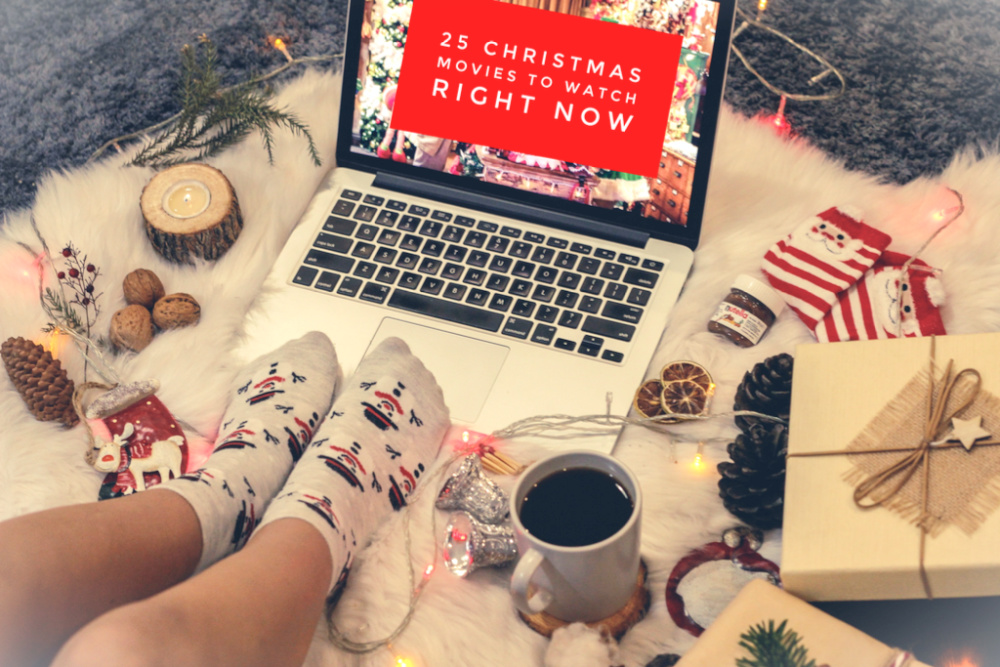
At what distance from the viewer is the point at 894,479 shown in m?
0.56

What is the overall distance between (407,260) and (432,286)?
4 centimetres

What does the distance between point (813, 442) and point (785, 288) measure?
21 cm

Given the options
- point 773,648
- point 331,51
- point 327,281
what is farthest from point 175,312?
point 773,648

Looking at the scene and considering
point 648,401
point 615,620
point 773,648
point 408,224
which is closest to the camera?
point 773,648

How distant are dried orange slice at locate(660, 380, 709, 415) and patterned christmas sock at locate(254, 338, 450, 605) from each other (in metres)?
0.19

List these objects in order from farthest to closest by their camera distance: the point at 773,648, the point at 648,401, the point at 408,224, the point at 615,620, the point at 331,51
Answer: the point at 331,51 < the point at 408,224 < the point at 648,401 < the point at 615,620 < the point at 773,648

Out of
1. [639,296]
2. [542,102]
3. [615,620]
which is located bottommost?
[615,620]

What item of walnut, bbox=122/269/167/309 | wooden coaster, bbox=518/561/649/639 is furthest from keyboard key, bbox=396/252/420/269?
wooden coaster, bbox=518/561/649/639

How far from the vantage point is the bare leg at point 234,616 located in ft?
1.55

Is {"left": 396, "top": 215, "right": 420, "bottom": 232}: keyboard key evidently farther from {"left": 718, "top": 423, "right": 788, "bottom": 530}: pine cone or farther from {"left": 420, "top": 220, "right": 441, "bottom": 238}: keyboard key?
{"left": 718, "top": 423, "right": 788, "bottom": 530}: pine cone

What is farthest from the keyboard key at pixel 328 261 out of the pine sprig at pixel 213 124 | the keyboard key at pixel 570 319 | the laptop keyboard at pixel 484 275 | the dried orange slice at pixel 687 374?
the dried orange slice at pixel 687 374

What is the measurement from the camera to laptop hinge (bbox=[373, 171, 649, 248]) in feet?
2.65

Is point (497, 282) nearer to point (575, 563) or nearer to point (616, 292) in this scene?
point (616, 292)

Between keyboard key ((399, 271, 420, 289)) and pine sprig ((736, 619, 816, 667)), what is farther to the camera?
keyboard key ((399, 271, 420, 289))
